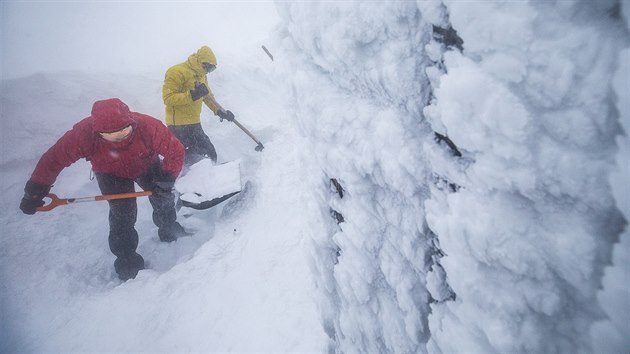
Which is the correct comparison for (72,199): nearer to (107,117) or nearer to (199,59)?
(107,117)

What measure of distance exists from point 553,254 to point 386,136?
2.37 feet

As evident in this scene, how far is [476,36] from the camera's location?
0.86m

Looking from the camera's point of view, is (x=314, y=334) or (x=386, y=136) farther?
(x=314, y=334)

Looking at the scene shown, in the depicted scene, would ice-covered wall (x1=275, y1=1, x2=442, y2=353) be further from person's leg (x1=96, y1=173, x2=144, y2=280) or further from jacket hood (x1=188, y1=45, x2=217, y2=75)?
jacket hood (x1=188, y1=45, x2=217, y2=75)

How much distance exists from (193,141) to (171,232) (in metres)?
1.67

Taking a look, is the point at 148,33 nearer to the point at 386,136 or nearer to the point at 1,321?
the point at 1,321

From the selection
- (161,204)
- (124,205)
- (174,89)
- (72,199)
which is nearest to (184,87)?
(174,89)

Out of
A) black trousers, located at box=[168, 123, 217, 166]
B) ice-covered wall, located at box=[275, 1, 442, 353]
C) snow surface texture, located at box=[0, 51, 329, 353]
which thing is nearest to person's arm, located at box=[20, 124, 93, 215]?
snow surface texture, located at box=[0, 51, 329, 353]

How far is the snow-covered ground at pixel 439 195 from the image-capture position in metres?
0.76

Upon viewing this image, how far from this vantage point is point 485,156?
956mm

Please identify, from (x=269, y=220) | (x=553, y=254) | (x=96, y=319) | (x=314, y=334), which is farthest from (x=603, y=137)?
(x=96, y=319)

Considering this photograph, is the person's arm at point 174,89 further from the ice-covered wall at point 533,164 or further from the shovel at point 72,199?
the ice-covered wall at point 533,164

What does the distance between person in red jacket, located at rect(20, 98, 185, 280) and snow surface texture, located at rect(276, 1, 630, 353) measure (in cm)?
241

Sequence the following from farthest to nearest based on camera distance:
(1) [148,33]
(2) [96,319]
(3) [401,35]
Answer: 1. (1) [148,33]
2. (2) [96,319]
3. (3) [401,35]
